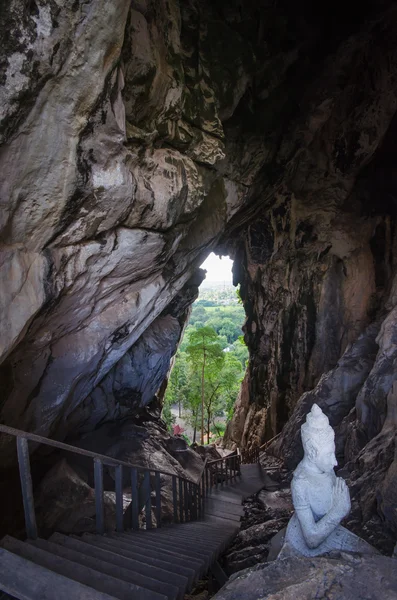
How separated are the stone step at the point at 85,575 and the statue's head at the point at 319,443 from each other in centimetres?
152

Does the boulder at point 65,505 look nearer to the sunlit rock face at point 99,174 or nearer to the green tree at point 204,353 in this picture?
the sunlit rock face at point 99,174

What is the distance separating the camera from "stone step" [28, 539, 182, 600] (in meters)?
2.61

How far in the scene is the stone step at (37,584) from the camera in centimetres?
195

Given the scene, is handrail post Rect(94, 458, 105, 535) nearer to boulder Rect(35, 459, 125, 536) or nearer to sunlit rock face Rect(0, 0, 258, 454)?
sunlit rock face Rect(0, 0, 258, 454)

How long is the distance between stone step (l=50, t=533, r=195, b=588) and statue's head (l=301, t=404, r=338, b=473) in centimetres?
145

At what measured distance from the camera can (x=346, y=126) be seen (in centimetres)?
1154

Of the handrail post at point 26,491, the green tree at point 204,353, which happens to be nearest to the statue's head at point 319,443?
the handrail post at point 26,491

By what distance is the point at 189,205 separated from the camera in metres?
7.23

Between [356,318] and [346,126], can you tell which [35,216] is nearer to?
[346,126]

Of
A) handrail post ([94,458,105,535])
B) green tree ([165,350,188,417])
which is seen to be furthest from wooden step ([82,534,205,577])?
green tree ([165,350,188,417])

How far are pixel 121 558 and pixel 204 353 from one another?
66.3 feet

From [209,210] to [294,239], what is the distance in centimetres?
615

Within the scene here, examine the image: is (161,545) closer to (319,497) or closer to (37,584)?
(319,497)

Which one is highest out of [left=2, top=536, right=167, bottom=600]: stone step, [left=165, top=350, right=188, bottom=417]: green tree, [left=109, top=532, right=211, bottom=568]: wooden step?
[left=2, top=536, right=167, bottom=600]: stone step
